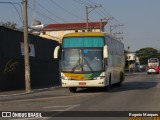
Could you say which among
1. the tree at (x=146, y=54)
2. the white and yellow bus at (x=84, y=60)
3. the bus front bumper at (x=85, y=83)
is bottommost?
the bus front bumper at (x=85, y=83)

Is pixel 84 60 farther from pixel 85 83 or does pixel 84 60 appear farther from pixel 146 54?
pixel 146 54

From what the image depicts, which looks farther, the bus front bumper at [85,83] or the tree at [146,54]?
the tree at [146,54]

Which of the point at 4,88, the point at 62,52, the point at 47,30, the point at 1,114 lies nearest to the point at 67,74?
the point at 62,52

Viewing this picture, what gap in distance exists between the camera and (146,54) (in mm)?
195375

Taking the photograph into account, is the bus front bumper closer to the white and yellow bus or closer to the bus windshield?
the white and yellow bus

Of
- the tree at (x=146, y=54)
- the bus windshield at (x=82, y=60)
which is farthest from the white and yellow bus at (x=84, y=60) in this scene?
the tree at (x=146, y=54)

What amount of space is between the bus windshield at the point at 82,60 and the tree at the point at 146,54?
167 m

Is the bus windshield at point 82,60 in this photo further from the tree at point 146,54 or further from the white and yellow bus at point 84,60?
the tree at point 146,54

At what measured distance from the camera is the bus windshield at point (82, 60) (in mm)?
26656

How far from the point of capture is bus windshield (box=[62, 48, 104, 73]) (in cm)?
2666

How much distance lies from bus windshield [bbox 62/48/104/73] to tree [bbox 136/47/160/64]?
16659 cm

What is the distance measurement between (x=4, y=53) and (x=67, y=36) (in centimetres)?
654

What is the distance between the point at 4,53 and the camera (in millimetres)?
32406

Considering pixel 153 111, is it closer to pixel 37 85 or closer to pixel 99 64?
pixel 99 64
